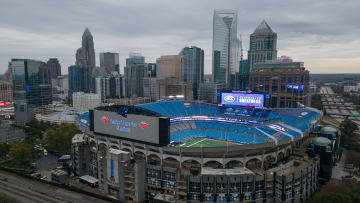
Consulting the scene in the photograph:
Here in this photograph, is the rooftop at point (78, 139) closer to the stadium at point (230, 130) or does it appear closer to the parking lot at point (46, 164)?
the stadium at point (230, 130)

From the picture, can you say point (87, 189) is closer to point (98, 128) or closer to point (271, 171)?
point (98, 128)

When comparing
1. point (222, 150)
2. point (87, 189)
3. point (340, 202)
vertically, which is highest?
point (222, 150)

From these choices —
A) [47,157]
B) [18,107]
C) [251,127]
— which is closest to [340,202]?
[251,127]

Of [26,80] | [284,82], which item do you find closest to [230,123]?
A: [284,82]

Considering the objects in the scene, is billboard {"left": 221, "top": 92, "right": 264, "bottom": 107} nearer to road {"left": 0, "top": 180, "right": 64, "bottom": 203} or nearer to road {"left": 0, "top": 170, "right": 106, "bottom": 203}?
road {"left": 0, "top": 170, "right": 106, "bottom": 203}

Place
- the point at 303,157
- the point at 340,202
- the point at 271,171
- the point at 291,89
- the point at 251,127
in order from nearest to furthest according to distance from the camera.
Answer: the point at 340,202
the point at 271,171
the point at 303,157
the point at 251,127
the point at 291,89

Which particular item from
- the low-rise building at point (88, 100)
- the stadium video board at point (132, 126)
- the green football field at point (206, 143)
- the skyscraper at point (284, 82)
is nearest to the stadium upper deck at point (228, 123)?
the green football field at point (206, 143)
